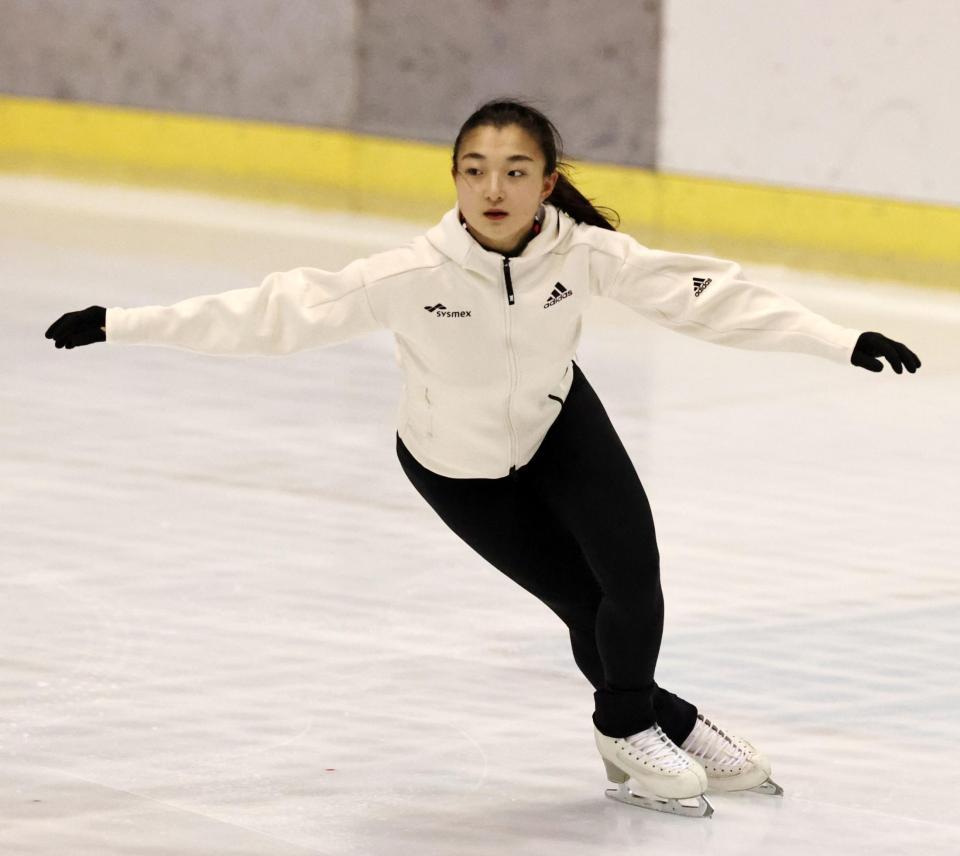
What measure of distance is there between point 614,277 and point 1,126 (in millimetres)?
8897

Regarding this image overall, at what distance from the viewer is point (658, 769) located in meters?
3.39

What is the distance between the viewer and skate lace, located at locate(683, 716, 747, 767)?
11.6ft

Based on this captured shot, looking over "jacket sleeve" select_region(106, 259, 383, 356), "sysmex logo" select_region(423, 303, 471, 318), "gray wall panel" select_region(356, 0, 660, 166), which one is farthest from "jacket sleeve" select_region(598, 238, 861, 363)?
"gray wall panel" select_region(356, 0, 660, 166)

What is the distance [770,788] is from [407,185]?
7225mm

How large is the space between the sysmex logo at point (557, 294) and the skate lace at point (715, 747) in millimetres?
745

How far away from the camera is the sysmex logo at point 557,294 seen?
10.9 feet

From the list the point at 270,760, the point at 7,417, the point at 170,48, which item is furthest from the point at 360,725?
the point at 170,48

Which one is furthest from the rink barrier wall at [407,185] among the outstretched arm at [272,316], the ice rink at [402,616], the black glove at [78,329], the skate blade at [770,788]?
the black glove at [78,329]

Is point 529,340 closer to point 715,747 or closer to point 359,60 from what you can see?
point 715,747

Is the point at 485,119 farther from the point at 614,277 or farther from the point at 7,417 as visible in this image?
the point at 7,417

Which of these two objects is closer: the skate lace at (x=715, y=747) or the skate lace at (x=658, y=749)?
the skate lace at (x=658, y=749)

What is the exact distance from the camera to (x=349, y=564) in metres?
4.87

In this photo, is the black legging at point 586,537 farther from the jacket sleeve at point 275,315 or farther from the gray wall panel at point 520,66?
the gray wall panel at point 520,66

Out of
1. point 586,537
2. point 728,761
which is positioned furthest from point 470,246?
point 728,761
